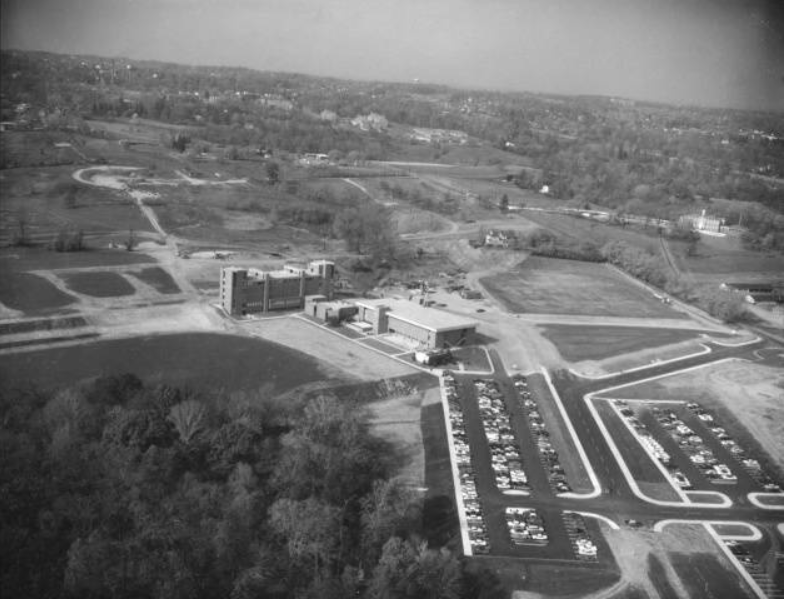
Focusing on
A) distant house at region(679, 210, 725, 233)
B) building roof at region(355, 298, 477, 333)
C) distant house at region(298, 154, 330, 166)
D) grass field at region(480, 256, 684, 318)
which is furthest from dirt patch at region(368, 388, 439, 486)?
distant house at region(298, 154, 330, 166)

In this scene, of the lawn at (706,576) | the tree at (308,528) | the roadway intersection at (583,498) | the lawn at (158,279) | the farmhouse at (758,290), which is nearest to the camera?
the tree at (308,528)

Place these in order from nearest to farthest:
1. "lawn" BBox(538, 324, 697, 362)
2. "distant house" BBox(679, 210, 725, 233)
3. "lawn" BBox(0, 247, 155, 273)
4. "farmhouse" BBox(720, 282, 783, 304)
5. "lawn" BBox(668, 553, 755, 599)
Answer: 1. "lawn" BBox(668, 553, 755, 599)
2. "lawn" BBox(538, 324, 697, 362)
3. "lawn" BBox(0, 247, 155, 273)
4. "farmhouse" BBox(720, 282, 783, 304)
5. "distant house" BBox(679, 210, 725, 233)

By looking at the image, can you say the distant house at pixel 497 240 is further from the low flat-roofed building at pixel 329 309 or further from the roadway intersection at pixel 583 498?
the roadway intersection at pixel 583 498

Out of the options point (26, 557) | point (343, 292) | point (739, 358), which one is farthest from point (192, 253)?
point (26, 557)

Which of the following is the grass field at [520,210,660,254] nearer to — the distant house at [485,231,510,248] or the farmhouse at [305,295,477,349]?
the distant house at [485,231,510,248]

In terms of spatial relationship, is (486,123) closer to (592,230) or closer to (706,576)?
(592,230)

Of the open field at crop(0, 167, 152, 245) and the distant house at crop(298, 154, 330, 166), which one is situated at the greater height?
the distant house at crop(298, 154, 330, 166)

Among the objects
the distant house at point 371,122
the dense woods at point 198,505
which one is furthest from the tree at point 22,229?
the distant house at point 371,122
